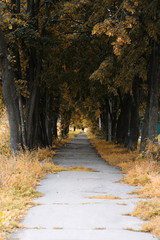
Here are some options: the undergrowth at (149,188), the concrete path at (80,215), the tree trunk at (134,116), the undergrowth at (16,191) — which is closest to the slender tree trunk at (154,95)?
the undergrowth at (149,188)

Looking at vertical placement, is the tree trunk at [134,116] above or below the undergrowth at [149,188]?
above

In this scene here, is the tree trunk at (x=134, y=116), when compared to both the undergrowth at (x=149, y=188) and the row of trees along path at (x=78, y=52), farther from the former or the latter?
the undergrowth at (x=149, y=188)

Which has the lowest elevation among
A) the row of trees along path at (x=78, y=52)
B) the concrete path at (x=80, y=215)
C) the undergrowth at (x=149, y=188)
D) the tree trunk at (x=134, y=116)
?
the concrete path at (x=80, y=215)

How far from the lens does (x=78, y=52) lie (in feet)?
65.6

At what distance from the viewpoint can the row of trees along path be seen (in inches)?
531

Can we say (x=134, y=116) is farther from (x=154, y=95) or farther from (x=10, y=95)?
(x=10, y=95)

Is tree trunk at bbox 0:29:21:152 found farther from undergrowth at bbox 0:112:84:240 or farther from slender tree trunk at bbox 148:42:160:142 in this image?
slender tree trunk at bbox 148:42:160:142

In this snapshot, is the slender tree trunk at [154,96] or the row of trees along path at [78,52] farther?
the slender tree trunk at [154,96]

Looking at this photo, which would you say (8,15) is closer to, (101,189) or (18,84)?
(18,84)

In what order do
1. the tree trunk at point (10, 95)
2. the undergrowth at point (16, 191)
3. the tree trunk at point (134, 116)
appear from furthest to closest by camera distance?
1. the tree trunk at point (134, 116)
2. the tree trunk at point (10, 95)
3. the undergrowth at point (16, 191)

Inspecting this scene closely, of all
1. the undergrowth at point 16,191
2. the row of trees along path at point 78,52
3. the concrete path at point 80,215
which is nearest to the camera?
the concrete path at point 80,215

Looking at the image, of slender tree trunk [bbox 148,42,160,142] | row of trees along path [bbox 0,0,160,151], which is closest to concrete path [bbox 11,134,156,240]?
slender tree trunk [bbox 148,42,160,142]

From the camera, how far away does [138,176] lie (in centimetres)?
1106

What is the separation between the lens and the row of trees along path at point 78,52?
531 inches
